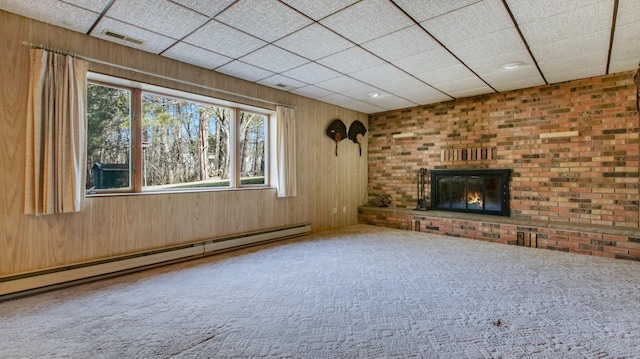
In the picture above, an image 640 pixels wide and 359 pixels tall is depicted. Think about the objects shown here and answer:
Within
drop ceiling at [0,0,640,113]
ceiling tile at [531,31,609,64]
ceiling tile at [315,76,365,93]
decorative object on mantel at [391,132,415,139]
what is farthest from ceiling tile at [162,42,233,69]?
decorative object on mantel at [391,132,415,139]

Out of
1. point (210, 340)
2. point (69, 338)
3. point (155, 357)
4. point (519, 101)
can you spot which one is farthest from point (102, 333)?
point (519, 101)

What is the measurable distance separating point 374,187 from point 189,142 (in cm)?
397

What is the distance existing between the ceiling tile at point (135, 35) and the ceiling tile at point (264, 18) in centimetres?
82

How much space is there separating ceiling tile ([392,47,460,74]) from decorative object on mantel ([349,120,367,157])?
2.36m

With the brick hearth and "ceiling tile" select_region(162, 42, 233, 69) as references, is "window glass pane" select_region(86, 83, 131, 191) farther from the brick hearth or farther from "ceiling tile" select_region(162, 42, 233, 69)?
the brick hearth

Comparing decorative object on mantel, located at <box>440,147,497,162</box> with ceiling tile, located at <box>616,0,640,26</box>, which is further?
decorative object on mantel, located at <box>440,147,497,162</box>

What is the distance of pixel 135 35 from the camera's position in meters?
2.98

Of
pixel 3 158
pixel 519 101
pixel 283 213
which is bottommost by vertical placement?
pixel 283 213

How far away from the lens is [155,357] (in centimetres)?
175

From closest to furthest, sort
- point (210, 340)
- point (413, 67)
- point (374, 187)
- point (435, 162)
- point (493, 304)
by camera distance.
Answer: point (210, 340)
point (493, 304)
point (413, 67)
point (435, 162)
point (374, 187)

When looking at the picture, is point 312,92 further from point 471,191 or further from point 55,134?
point 55,134

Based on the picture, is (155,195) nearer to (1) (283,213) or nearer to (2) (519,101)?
(1) (283,213)

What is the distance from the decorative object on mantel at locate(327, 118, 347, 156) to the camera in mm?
5754

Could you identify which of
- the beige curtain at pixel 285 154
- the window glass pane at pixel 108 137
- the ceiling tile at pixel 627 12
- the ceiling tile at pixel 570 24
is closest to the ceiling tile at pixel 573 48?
the ceiling tile at pixel 570 24
